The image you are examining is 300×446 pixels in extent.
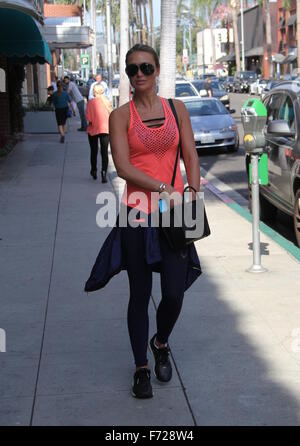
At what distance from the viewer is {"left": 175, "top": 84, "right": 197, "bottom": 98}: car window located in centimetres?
2842

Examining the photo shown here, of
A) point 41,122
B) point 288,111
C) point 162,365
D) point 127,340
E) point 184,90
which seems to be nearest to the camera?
point 162,365

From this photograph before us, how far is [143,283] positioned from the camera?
197 inches

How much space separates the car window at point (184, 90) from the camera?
28.4 m

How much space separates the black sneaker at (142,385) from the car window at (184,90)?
23710mm

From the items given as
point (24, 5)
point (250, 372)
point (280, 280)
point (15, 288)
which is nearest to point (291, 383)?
point (250, 372)

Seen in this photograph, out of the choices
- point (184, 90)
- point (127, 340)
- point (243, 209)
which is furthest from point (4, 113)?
point (127, 340)

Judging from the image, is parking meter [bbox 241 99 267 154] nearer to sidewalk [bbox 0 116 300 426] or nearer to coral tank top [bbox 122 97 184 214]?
sidewalk [bbox 0 116 300 426]

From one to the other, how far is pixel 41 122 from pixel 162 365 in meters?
23.9

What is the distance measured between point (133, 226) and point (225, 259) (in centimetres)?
391

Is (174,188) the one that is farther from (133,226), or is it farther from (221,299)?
(221,299)

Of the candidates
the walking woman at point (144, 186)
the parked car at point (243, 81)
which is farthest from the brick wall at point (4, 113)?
the parked car at point (243, 81)

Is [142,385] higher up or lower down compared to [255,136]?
lower down

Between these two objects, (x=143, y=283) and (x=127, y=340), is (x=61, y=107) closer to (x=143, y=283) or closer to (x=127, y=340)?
(x=127, y=340)

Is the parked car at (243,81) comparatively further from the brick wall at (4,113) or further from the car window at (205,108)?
the car window at (205,108)
